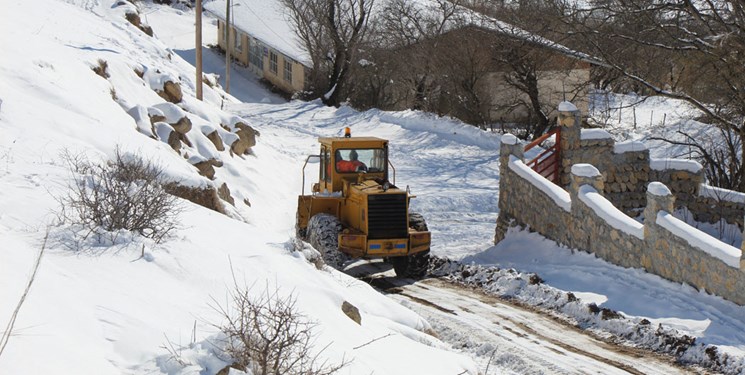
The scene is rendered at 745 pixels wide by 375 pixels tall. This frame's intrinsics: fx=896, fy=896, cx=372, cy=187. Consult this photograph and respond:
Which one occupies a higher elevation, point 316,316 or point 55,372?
point 55,372

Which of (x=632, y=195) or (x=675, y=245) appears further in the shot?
(x=632, y=195)

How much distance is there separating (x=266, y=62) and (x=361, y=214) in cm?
4163

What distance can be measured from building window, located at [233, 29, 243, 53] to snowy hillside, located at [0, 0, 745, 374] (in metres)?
30.5

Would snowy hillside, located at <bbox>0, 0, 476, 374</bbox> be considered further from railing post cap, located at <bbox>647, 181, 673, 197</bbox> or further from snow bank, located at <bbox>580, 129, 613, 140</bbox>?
snow bank, located at <bbox>580, 129, 613, 140</bbox>

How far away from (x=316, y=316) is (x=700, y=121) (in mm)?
26173

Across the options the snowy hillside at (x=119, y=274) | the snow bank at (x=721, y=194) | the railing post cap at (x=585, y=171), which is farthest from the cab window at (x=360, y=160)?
the snow bank at (x=721, y=194)

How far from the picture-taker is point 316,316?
9383 millimetres

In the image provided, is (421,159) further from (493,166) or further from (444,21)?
(444,21)

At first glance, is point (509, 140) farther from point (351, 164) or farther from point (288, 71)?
point (288, 71)

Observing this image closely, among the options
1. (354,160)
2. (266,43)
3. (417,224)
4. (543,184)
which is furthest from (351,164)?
(266,43)

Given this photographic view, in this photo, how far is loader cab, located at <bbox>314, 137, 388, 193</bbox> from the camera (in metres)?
16.7

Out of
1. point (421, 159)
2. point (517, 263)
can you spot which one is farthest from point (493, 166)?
point (517, 263)

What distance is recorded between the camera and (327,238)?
15766mm

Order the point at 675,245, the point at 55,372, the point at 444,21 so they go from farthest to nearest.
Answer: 1. the point at 444,21
2. the point at 675,245
3. the point at 55,372
